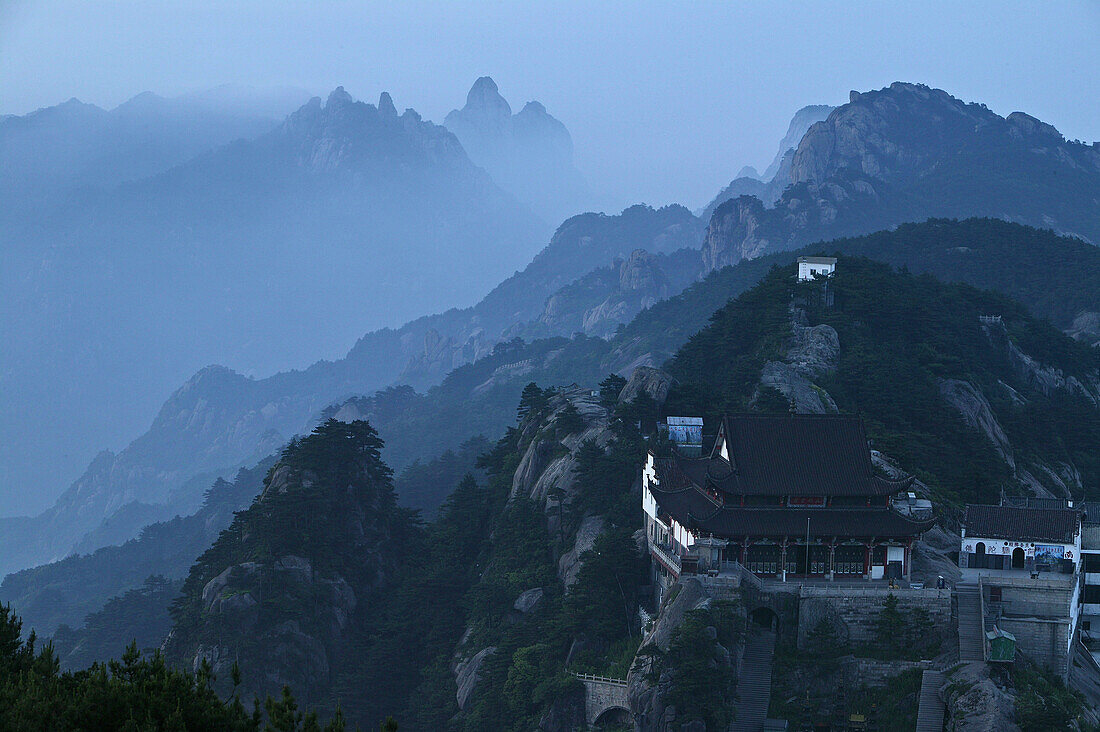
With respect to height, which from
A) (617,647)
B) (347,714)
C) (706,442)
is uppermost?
(706,442)

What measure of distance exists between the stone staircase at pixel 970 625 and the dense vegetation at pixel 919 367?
16.9 m

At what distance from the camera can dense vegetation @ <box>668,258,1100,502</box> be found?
274ft

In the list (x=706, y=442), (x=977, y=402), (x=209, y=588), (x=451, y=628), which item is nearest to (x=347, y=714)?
(x=451, y=628)

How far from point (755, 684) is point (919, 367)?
52952 millimetres

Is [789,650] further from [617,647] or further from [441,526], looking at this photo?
[441,526]

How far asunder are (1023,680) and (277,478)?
6061 cm

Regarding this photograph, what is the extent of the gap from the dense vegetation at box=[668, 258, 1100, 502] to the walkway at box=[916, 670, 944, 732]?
883 inches

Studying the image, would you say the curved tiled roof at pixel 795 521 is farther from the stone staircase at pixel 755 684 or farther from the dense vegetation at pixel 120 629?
the dense vegetation at pixel 120 629

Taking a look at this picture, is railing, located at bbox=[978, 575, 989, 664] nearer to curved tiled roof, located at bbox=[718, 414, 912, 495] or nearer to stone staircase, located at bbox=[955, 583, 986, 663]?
stone staircase, located at bbox=[955, 583, 986, 663]

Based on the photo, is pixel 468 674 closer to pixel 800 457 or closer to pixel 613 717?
pixel 613 717

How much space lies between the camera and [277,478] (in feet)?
312

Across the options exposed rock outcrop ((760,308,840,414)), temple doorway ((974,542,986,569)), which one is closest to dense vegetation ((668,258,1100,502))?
exposed rock outcrop ((760,308,840,414))

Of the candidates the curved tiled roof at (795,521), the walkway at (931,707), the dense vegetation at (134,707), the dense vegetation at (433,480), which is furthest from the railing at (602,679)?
the dense vegetation at (433,480)

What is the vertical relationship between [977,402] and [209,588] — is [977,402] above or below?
above
